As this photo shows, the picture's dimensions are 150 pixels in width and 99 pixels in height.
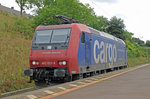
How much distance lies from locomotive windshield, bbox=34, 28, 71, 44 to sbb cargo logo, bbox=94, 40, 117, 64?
3.17 m

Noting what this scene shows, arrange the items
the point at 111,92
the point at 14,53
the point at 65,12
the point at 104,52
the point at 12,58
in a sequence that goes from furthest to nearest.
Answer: the point at 65,12, the point at 14,53, the point at 104,52, the point at 12,58, the point at 111,92

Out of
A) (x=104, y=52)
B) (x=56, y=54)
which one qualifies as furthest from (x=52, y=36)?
(x=104, y=52)

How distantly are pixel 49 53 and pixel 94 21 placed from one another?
20.2m

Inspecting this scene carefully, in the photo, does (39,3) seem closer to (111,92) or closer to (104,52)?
(104,52)

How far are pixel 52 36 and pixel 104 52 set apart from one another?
5.63m

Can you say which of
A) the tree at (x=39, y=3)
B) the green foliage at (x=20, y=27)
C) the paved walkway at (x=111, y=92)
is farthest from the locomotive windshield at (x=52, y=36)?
the tree at (x=39, y=3)

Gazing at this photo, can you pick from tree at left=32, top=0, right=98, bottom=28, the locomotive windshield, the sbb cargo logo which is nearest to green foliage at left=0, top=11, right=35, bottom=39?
tree at left=32, top=0, right=98, bottom=28

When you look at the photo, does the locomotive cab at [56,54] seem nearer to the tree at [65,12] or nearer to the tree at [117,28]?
the tree at [65,12]

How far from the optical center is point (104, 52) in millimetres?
17531

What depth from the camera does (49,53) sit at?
1252 centimetres

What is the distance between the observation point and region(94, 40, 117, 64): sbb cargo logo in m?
15.6

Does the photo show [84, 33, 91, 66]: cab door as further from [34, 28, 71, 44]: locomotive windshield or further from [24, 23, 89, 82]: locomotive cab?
[34, 28, 71, 44]: locomotive windshield

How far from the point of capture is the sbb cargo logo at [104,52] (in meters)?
15.6

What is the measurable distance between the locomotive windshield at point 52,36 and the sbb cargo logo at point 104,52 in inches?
125
